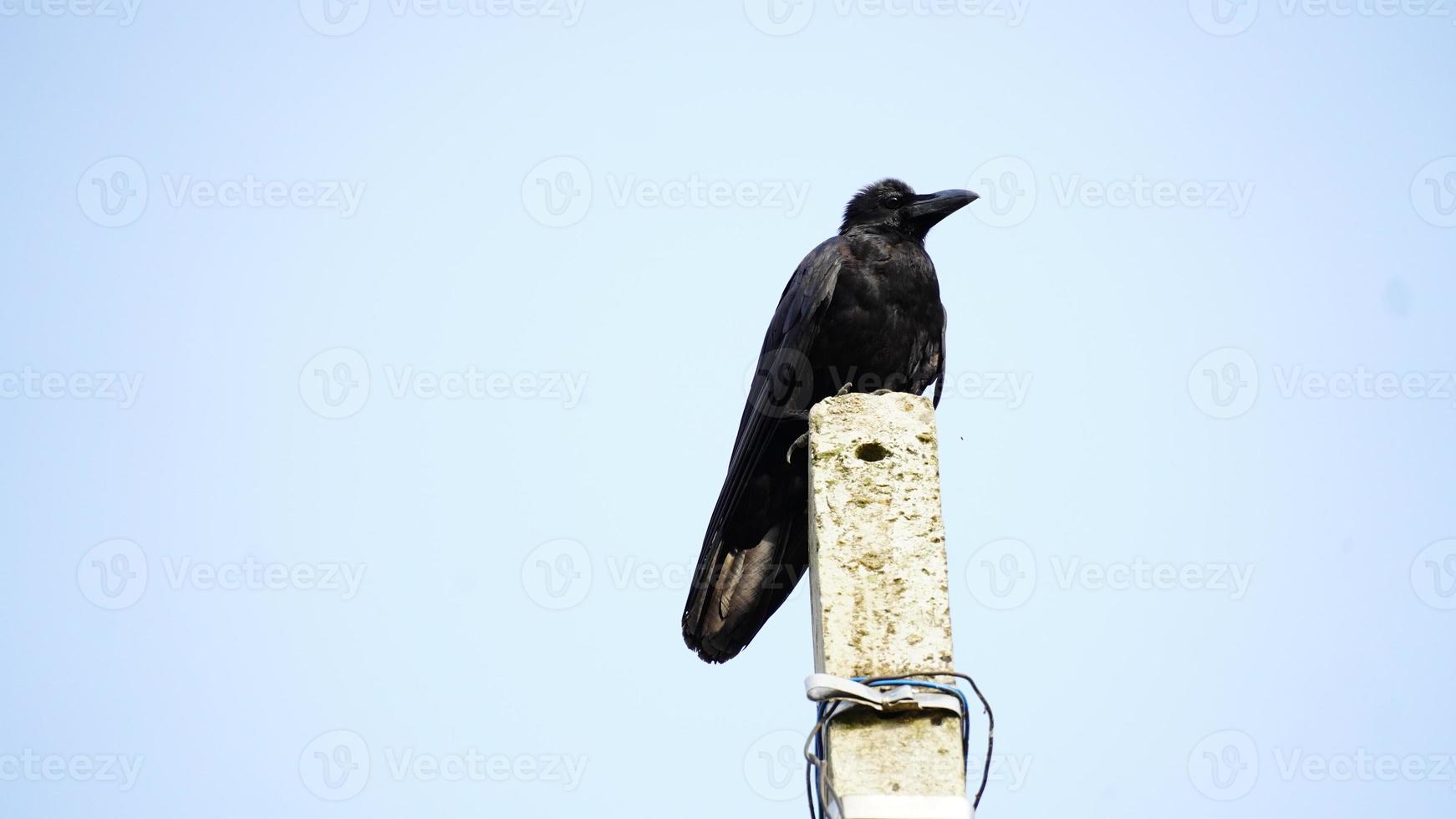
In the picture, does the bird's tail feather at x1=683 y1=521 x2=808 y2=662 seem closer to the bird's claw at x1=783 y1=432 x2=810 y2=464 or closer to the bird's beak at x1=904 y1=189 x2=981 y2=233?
the bird's claw at x1=783 y1=432 x2=810 y2=464

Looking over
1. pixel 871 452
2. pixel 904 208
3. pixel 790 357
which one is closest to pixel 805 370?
pixel 790 357

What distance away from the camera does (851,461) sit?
3.90 metres

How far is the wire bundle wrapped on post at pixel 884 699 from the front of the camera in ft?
11.5

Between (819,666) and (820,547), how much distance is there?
1.21 ft

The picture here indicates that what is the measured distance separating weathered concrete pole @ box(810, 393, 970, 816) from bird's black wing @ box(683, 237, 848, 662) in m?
1.41

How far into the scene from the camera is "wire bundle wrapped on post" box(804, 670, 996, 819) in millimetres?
3518

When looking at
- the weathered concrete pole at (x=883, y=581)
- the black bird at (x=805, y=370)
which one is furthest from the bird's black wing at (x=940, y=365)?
the weathered concrete pole at (x=883, y=581)

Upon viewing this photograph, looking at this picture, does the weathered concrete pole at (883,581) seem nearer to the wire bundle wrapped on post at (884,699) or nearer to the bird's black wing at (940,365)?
the wire bundle wrapped on post at (884,699)

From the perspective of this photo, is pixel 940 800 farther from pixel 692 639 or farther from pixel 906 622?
pixel 692 639

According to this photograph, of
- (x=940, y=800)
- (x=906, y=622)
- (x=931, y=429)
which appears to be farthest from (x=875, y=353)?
(x=940, y=800)

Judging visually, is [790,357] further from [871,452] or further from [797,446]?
[871,452]

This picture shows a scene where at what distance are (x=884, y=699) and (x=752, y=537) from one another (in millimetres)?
2059

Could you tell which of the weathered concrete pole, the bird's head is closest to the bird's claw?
the weathered concrete pole

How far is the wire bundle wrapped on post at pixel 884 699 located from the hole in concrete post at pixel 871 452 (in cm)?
64
